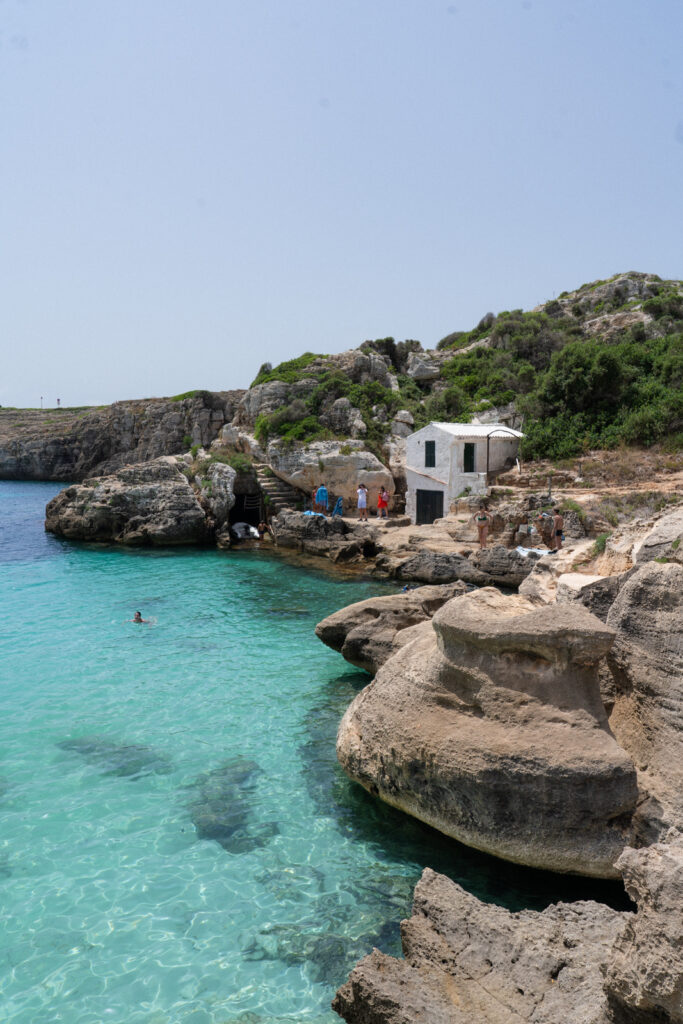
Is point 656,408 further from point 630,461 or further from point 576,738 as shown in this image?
point 576,738

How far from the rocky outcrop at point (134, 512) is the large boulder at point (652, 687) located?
24.4m

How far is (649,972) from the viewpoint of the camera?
3609 millimetres

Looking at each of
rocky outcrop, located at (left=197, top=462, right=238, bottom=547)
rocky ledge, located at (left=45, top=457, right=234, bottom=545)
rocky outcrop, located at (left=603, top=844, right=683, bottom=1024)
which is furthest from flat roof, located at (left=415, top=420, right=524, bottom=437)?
rocky outcrop, located at (left=603, top=844, right=683, bottom=1024)

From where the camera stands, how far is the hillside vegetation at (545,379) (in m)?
31.1

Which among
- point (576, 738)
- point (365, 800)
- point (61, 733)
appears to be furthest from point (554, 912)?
point (61, 733)

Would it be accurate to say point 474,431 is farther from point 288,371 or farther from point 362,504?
point 288,371

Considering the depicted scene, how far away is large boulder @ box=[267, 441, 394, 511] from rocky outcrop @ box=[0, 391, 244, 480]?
1359 inches

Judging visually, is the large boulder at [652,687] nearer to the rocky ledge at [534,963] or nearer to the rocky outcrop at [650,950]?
the rocky ledge at [534,963]

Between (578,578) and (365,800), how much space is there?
8.65m

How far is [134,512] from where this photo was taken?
30.3 m

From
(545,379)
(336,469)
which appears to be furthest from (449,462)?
(545,379)

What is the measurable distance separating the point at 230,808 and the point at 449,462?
21810 mm

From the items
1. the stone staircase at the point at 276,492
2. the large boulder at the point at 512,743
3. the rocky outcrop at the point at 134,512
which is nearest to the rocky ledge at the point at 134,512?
the rocky outcrop at the point at 134,512

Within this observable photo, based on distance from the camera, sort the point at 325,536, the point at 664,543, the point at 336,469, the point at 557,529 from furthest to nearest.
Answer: the point at 336,469 < the point at 325,536 < the point at 557,529 < the point at 664,543
